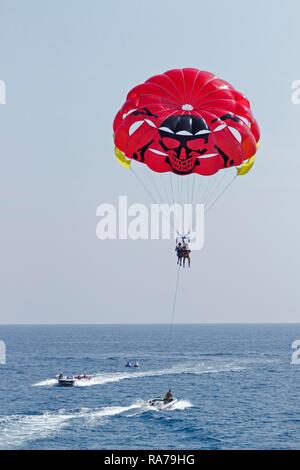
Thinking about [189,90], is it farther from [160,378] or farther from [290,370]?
[290,370]

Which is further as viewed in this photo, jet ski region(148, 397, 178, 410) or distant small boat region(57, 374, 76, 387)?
distant small boat region(57, 374, 76, 387)

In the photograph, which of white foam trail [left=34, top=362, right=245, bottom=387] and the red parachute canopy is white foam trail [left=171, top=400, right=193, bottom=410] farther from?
the red parachute canopy

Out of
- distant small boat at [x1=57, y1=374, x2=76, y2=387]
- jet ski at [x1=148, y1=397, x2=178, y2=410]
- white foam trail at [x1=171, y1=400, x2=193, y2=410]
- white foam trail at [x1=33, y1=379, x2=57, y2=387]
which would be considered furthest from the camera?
white foam trail at [x1=33, y1=379, x2=57, y2=387]

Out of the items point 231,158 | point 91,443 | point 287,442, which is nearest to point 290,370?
point 287,442

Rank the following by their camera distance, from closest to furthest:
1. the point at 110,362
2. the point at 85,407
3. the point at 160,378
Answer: the point at 85,407 < the point at 160,378 < the point at 110,362

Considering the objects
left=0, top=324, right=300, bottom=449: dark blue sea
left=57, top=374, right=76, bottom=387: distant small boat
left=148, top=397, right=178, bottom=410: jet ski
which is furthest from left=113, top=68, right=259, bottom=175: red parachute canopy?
left=57, top=374, right=76, bottom=387: distant small boat

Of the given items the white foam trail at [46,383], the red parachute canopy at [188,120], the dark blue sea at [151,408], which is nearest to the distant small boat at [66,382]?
the dark blue sea at [151,408]

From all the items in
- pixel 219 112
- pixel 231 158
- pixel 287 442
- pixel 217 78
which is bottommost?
pixel 287 442
